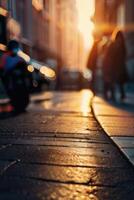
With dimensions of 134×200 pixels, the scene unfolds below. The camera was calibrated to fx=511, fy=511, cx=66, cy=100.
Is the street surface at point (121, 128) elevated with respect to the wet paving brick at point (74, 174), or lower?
lower

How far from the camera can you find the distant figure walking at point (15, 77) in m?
9.16

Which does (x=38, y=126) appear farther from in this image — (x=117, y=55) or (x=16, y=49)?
(x=117, y=55)

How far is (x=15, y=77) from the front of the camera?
30.9 feet

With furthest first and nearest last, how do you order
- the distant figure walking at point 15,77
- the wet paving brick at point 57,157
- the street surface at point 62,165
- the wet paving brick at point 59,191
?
the distant figure walking at point 15,77
the wet paving brick at point 57,157
the street surface at point 62,165
the wet paving brick at point 59,191

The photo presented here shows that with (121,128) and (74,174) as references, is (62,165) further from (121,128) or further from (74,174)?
(121,128)

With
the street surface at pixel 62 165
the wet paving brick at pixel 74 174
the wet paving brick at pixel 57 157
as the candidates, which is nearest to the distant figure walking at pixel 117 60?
the street surface at pixel 62 165

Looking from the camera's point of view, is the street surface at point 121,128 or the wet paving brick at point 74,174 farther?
the street surface at point 121,128

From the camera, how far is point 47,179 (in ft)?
11.7

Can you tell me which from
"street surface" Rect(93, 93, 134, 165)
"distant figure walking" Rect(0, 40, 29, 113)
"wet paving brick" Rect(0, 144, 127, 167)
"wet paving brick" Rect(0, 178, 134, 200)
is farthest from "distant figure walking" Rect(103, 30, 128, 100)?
"wet paving brick" Rect(0, 178, 134, 200)

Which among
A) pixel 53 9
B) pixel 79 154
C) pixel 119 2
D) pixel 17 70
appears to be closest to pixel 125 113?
pixel 17 70

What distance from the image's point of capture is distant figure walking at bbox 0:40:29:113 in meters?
9.16

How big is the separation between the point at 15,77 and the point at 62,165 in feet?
18.0

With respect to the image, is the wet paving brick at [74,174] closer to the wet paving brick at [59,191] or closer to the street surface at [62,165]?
the street surface at [62,165]

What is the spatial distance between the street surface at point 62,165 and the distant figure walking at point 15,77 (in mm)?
2744
